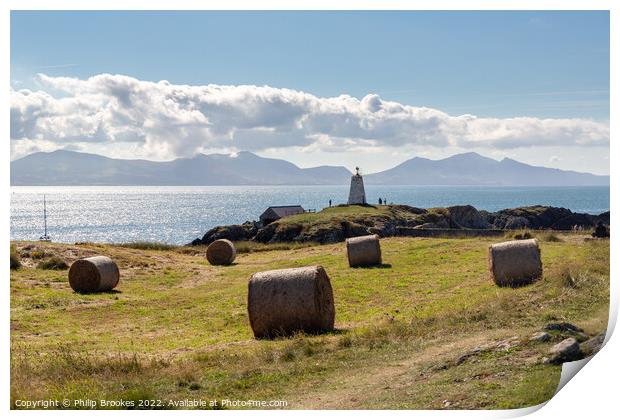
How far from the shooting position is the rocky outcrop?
62375 mm

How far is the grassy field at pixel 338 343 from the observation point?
38.4 feet

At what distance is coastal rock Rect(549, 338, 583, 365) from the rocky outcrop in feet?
141

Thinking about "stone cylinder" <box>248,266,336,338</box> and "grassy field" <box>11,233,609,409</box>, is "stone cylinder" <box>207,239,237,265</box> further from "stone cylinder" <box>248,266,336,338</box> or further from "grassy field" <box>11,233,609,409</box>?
"stone cylinder" <box>248,266,336,338</box>

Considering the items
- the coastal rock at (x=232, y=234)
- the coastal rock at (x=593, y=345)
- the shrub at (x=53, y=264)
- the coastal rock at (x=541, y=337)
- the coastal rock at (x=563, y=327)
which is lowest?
the coastal rock at (x=232, y=234)

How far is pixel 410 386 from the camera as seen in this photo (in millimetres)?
11789

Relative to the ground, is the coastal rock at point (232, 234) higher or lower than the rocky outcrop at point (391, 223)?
lower

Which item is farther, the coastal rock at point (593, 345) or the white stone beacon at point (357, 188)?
the white stone beacon at point (357, 188)

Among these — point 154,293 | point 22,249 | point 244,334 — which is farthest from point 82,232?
point 244,334

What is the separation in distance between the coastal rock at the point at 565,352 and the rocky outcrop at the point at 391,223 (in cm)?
4301

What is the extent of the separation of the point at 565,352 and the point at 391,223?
182 ft

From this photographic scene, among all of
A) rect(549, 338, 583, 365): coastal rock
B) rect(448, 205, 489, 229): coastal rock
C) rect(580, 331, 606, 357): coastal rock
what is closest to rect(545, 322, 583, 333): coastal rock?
rect(580, 331, 606, 357): coastal rock

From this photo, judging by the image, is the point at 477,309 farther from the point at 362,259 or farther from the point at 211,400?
the point at 362,259

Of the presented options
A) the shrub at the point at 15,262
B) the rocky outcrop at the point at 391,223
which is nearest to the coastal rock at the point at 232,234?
the rocky outcrop at the point at 391,223

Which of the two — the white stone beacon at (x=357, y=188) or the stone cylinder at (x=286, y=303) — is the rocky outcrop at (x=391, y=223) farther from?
the stone cylinder at (x=286, y=303)
